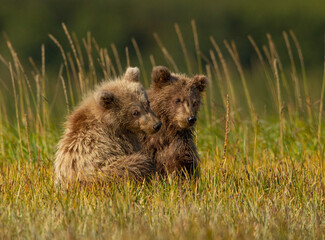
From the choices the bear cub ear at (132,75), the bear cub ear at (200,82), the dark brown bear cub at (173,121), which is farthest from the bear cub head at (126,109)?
the bear cub ear at (200,82)

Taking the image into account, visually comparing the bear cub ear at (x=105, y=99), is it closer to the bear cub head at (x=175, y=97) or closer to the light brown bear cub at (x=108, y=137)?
the light brown bear cub at (x=108, y=137)

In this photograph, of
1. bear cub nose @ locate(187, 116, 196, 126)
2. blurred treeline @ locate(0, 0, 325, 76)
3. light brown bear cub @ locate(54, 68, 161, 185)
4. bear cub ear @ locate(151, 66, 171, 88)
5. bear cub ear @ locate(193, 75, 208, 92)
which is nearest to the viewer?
light brown bear cub @ locate(54, 68, 161, 185)

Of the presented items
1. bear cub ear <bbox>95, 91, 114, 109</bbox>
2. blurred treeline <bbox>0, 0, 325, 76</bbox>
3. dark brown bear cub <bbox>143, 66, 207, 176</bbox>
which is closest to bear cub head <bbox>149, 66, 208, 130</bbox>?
dark brown bear cub <bbox>143, 66, 207, 176</bbox>

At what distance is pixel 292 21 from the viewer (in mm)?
25734

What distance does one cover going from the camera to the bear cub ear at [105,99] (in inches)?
203

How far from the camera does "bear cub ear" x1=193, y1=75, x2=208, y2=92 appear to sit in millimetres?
5977

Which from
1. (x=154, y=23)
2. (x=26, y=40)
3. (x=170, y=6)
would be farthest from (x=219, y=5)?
(x=26, y=40)

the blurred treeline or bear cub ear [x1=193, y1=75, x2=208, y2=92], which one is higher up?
the blurred treeline

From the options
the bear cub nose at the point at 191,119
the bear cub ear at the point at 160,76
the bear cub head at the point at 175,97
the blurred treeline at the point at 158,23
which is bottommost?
the bear cub nose at the point at 191,119

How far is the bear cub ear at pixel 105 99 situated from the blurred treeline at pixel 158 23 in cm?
1498

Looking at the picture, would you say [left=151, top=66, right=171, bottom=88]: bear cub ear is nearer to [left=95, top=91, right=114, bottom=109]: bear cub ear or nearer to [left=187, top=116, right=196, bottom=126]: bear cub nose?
[left=187, top=116, right=196, bottom=126]: bear cub nose

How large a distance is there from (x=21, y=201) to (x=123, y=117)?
48.2 inches

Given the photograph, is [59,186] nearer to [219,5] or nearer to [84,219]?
[84,219]

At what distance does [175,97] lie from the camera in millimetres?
5777
